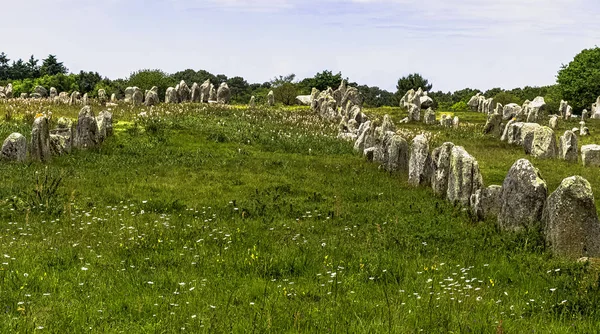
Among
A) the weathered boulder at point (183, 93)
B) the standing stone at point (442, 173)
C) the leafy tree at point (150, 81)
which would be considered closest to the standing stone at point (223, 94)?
the weathered boulder at point (183, 93)

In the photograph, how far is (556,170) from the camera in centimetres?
2636

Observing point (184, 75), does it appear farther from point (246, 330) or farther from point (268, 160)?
point (246, 330)

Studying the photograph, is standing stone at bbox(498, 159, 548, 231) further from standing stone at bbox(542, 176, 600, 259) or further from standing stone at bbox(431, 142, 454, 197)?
standing stone at bbox(431, 142, 454, 197)

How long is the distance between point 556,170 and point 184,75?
118m

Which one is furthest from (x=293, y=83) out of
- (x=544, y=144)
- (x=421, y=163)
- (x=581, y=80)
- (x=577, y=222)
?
(x=577, y=222)

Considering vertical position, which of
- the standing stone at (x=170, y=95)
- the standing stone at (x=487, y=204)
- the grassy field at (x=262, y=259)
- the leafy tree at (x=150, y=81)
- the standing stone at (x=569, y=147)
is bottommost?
the grassy field at (x=262, y=259)

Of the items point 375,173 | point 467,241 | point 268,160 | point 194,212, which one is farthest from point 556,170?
point 194,212

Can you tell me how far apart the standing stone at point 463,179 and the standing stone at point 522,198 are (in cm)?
252

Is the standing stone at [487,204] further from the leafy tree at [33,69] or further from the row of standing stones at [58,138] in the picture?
the leafy tree at [33,69]

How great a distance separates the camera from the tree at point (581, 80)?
8262cm

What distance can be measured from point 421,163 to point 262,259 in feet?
38.7

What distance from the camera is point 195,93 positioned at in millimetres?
70938

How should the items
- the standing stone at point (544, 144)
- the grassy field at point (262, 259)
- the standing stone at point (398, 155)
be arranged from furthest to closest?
the standing stone at point (544, 144) → the standing stone at point (398, 155) → the grassy field at point (262, 259)

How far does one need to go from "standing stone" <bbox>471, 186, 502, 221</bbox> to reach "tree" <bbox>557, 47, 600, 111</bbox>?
7776 cm
